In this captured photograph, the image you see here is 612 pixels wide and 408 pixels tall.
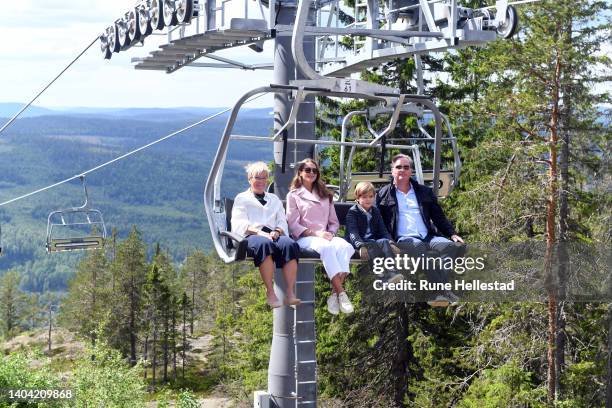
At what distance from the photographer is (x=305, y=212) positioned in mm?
9648

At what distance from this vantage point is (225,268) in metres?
75.4

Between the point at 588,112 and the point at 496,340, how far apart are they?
196 inches

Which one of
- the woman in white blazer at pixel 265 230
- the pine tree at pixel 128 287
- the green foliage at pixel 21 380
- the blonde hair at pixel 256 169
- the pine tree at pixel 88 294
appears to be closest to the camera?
the woman in white blazer at pixel 265 230

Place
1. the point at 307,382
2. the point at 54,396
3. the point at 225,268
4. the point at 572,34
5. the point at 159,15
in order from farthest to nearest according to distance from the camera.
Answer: the point at 225,268, the point at 572,34, the point at 54,396, the point at 159,15, the point at 307,382

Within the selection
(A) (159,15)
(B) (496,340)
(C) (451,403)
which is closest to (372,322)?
(C) (451,403)

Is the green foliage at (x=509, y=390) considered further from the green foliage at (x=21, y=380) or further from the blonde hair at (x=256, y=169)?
the blonde hair at (x=256, y=169)

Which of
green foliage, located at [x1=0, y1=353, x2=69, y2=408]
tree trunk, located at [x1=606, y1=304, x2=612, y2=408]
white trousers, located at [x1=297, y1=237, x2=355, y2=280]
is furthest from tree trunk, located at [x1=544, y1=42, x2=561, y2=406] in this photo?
white trousers, located at [x1=297, y1=237, x2=355, y2=280]

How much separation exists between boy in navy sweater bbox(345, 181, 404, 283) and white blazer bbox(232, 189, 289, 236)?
60 centimetres

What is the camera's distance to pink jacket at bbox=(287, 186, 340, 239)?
31.6 ft

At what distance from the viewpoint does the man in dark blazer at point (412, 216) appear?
32.0 feet

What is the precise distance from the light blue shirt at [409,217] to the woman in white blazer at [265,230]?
3.50 ft

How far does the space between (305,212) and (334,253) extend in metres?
0.55

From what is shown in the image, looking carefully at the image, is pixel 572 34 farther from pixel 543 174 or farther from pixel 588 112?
pixel 543 174

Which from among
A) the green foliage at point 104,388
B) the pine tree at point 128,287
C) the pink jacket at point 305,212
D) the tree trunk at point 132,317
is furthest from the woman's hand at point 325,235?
the tree trunk at point 132,317
